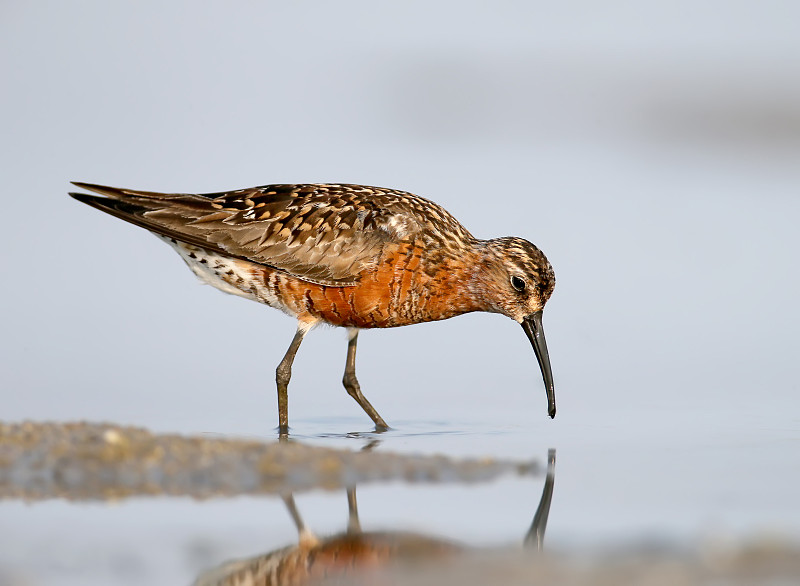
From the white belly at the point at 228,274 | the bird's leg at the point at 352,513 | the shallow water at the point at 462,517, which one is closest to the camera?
the shallow water at the point at 462,517

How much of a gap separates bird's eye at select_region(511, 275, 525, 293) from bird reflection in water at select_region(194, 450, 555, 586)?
3835 mm

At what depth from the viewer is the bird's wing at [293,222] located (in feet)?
28.9

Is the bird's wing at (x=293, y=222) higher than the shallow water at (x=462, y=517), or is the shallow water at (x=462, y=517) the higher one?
the bird's wing at (x=293, y=222)

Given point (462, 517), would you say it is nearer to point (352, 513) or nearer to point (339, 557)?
point (352, 513)

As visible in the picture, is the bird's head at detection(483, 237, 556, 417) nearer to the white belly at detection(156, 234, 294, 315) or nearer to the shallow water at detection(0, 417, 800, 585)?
the white belly at detection(156, 234, 294, 315)

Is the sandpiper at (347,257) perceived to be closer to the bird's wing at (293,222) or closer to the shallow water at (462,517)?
the bird's wing at (293,222)

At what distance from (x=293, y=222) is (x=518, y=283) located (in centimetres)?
174

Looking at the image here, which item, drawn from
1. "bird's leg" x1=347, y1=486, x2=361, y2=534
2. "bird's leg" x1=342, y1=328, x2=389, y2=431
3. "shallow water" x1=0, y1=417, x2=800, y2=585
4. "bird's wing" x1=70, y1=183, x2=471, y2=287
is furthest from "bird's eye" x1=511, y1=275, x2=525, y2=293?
"bird's leg" x1=347, y1=486, x2=361, y2=534

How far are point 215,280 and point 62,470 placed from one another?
3919 mm

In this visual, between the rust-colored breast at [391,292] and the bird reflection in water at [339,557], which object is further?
the rust-colored breast at [391,292]

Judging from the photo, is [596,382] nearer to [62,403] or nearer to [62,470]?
[62,403]

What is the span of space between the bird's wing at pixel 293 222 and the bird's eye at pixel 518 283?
737mm

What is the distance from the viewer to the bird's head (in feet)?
28.7

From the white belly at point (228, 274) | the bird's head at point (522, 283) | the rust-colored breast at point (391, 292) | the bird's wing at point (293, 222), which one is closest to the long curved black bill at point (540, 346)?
the bird's head at point (522, 283)
